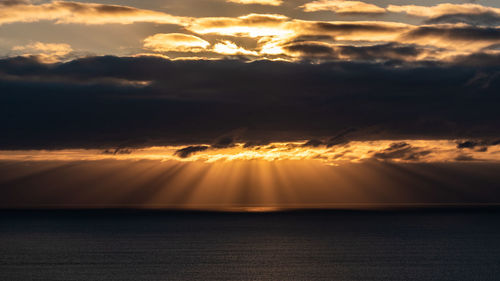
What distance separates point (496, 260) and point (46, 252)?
112 m

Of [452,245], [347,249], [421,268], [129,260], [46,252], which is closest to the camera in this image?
[421,268]

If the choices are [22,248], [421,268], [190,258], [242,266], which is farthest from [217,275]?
[22,248]

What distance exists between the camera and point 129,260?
484 ft

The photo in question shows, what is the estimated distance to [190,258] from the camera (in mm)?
153750

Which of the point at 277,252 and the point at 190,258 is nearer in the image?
the point at 190,258

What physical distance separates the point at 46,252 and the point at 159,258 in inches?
1373

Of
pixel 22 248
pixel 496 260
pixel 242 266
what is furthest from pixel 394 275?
pixel 22 248

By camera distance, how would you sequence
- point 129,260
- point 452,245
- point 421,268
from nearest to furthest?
point 421,268 < point 129,260 < point 452,245

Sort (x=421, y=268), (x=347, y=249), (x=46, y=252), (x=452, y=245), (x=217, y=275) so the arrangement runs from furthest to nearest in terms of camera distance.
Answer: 1. (x=452, y=245)
2. (x=347, y=249)
3. (x=46, y=252)
4. (x=421, y=268)
5. (x=217, y=275)

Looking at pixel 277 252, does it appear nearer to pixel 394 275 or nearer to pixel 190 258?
pixel 190 258

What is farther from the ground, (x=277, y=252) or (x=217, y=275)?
(x=217, y=275)

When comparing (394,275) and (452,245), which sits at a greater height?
(394,275)

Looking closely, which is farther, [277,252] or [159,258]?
[277,252]

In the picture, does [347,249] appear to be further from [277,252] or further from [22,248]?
[22,248]
